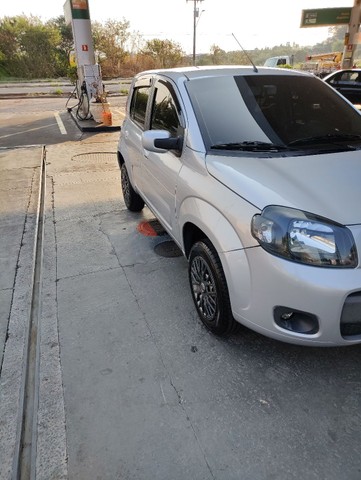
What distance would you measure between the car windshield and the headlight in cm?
85

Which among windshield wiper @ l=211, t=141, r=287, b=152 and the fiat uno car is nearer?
the fiat uno car

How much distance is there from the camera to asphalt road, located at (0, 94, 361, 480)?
1861 mm

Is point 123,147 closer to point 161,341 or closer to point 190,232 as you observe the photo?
point 190,232

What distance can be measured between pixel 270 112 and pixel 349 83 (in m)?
11.4

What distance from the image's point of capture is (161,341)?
8.79ft

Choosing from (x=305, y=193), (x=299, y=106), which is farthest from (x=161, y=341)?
(x=299, y=106)

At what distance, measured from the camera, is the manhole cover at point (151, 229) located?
14.4 ft

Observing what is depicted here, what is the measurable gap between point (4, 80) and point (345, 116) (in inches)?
1436

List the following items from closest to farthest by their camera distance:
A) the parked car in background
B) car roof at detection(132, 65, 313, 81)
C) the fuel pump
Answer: car roof at detection(132, 65, 313, 81)
the fuel pump
the parked car in background

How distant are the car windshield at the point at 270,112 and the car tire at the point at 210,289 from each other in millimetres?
775

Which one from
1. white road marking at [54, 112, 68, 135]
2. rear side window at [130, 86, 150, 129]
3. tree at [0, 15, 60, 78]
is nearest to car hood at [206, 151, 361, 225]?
rear side window at [130, 86, 150, 129]

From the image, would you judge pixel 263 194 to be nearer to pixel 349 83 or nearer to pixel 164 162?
pixel 164 162

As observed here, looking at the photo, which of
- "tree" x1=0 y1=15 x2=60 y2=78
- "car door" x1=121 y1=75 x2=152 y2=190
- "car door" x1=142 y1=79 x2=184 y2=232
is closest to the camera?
"car door" x1=142 y1=79 x2=184 y2=232

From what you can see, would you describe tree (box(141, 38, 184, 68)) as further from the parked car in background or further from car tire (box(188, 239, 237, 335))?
car tire (box(188, 239, 237, 335))
